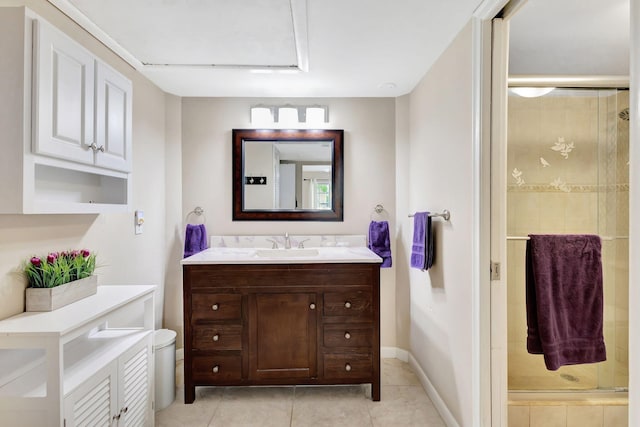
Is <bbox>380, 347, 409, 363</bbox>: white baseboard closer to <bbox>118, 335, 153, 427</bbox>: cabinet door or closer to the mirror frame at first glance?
the mirror frame

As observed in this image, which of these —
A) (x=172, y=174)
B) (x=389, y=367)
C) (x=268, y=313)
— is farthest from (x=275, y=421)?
(x=172, y=174)

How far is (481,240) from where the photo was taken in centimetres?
157

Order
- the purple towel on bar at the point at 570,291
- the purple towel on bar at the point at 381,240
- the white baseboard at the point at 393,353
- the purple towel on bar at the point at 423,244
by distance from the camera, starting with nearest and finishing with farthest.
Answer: the purple towel on bar at the point at 570,291
the purple towel on bar at the point at 423,244
the purple towel on bar at the point at 381,240
the white baseboard at the point at 393,353

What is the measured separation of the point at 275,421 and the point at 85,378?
1094mm

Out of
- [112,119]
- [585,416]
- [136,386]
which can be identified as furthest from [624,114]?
[136,386]

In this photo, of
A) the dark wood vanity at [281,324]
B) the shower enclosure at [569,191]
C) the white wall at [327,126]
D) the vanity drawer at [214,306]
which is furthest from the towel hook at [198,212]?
the shower enclosure at [569,191]

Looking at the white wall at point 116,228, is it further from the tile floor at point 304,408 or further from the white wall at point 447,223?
the white wall at point 447,223

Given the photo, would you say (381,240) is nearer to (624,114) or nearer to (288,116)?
(288,116)

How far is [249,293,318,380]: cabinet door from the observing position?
2.12 meters

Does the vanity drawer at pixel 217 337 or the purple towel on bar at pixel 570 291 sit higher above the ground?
the purple towel on bar at pixel 570 291

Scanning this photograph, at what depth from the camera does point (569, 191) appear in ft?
7.42

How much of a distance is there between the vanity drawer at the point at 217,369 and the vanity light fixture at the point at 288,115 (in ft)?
5.76

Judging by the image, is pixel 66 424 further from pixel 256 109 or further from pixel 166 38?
pixel 256 109

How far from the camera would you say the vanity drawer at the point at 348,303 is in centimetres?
214
